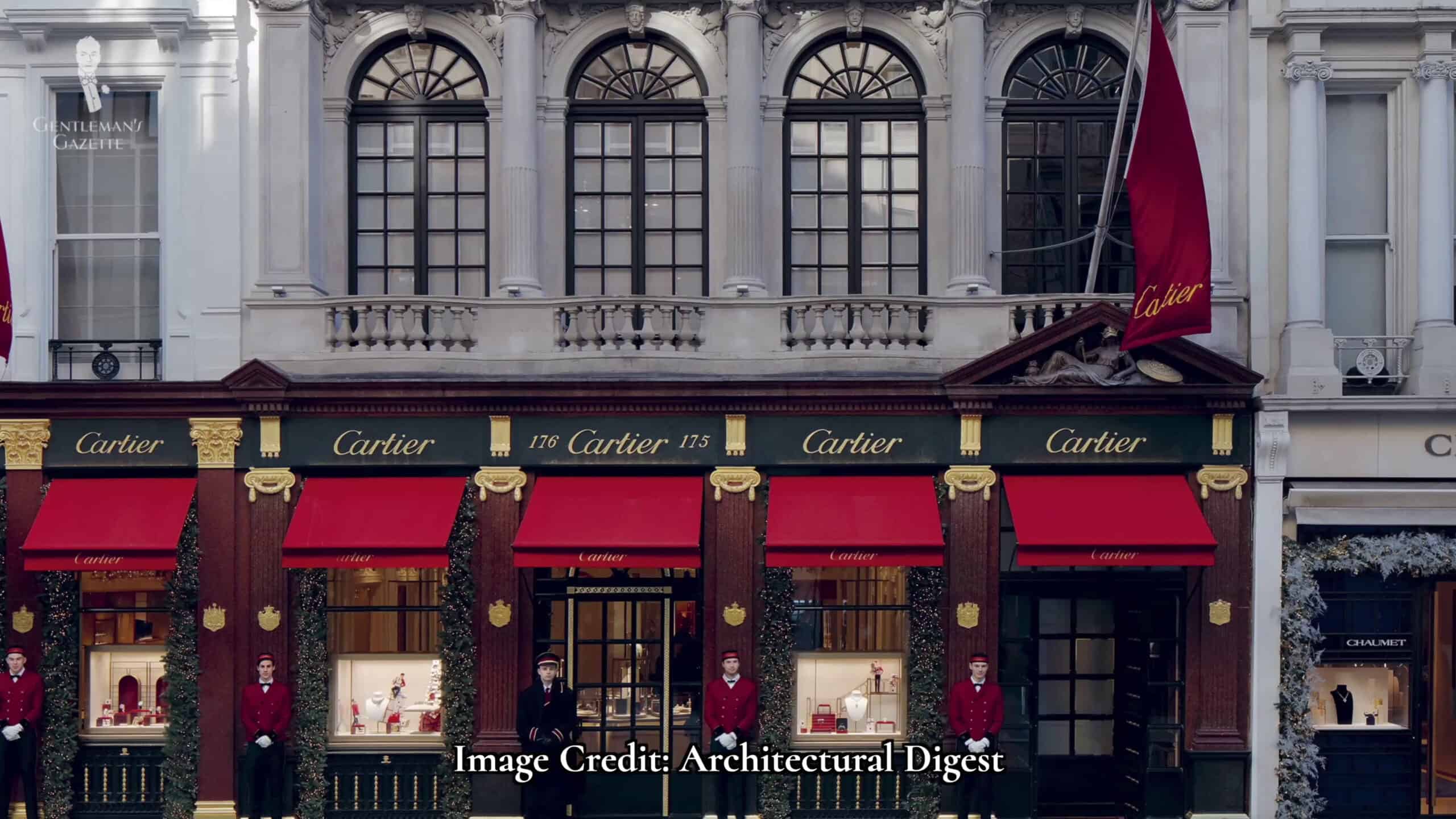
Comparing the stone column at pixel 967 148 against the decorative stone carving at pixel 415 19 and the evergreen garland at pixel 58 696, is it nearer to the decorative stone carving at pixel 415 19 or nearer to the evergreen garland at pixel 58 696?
the decorative stone carving at pixel 415 19

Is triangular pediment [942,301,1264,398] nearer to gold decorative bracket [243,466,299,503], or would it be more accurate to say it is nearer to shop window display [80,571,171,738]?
Answer: gold decorative bracket [243,466,299,503]

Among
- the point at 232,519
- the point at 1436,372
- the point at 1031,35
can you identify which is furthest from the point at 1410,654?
the point at 232,519

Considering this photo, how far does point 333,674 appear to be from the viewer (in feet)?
51.5

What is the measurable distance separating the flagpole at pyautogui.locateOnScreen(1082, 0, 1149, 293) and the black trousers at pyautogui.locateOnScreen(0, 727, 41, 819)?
40.6 ft

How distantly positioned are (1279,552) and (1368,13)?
19.8ft

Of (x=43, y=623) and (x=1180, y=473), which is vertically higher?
(x=1180, y=473)

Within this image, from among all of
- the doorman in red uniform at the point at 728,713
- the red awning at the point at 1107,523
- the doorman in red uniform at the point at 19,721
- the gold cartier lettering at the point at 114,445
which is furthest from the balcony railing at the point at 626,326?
the doorman in red uniform at the point at 19,721

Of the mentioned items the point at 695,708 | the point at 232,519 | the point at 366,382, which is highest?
the point at 366,382

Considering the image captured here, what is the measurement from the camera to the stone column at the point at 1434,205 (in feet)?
50.6

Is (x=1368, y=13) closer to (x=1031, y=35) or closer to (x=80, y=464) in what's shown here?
(x=1031, y=35)

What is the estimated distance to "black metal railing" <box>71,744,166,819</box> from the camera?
15.5 meters

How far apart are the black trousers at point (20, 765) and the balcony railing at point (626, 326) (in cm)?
703

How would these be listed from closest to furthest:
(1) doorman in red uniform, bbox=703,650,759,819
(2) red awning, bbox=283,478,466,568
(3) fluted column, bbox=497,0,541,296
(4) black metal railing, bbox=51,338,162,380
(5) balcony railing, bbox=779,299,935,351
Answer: (1) doorman in red uniform, bbox=703,650,759,819 → (2) red awning, bbox=283,478,466,568 → (5) balcony railing, bbox=779,299,935,351 → (3) fluted column, bbox=497,0,541,296 → (4) black metal railing, bbox=51,338,162,380

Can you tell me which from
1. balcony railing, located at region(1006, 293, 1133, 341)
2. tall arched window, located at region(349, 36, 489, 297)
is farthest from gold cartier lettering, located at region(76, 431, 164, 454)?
balcony railing, located at region(1006, 293, 1133, 341)
